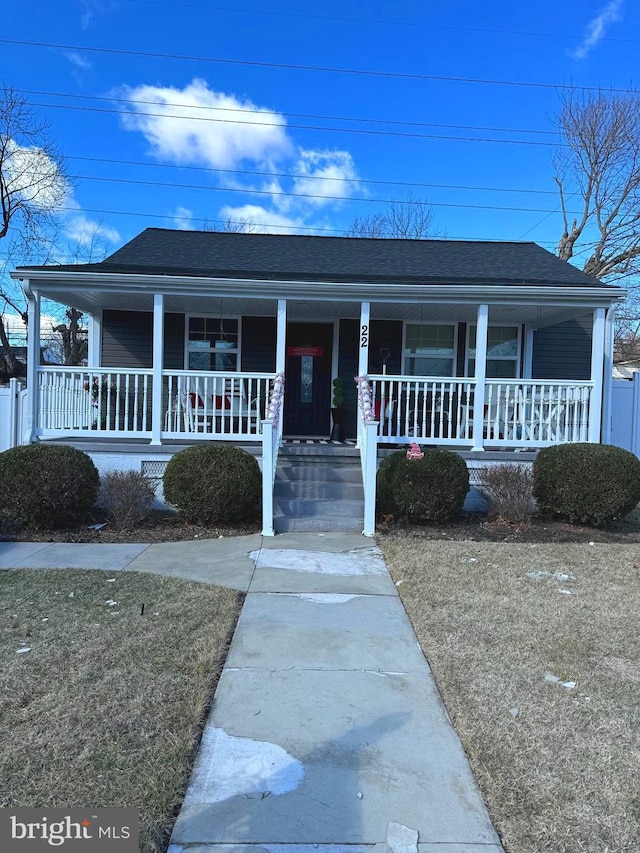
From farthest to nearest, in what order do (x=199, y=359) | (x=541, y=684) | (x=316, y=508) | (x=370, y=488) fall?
(x=199, y=359) → (x=316, y=508) → (x=370, y=488) → (x=541, y=684)

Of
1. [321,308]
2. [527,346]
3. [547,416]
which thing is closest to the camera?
[547,416]

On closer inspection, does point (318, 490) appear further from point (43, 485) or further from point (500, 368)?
point (500, 368)

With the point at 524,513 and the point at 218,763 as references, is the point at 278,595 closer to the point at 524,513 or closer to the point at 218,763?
the point at 218,763

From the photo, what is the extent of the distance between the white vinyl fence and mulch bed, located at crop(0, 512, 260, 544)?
2.97m

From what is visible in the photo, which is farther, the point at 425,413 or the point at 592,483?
the point at 425,413

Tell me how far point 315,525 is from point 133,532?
228 centimetres

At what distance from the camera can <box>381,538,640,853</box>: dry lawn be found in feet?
7.27

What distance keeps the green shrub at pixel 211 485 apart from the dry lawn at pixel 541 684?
2241mm

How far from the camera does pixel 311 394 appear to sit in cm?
1145

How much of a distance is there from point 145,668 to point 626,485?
6.28 metres

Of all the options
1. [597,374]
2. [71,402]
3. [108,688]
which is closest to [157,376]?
[71,402]

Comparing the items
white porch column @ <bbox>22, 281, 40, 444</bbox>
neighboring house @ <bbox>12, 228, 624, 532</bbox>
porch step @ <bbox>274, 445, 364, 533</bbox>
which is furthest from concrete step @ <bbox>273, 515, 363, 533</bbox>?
white porch column @ <bbox>22, 281, 40, 444</bbox>

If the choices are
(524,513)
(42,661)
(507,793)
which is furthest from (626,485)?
(42,661)

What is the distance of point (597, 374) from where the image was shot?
8.70 m
